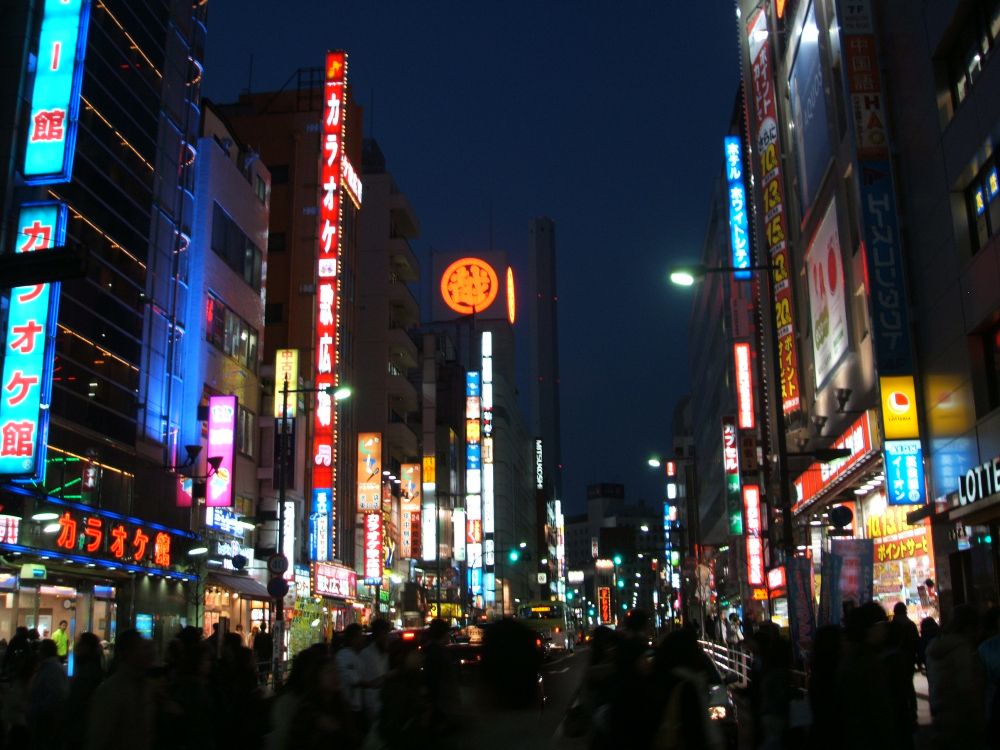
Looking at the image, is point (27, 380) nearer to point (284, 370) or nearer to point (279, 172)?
point (284, 370)

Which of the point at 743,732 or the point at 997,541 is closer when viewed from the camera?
the point at 743,732

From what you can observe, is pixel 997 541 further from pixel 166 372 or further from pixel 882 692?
pixel 166 372

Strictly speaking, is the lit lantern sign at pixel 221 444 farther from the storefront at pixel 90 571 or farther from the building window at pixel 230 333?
the building window at pixel 230 333

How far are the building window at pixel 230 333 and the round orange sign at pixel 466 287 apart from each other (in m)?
89.2

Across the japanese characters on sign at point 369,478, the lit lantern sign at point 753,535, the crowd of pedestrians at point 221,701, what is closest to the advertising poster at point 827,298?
the lit lantern sign at point 753,535

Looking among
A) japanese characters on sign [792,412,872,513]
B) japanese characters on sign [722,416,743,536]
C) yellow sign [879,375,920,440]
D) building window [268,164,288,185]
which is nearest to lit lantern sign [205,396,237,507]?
japanese characters on sign [792,412,872,513]

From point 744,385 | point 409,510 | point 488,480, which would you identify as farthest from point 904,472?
→ point 488,480

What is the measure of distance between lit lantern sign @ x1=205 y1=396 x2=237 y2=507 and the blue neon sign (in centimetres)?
1977

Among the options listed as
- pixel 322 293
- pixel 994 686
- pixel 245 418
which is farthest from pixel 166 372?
pixel 994 686

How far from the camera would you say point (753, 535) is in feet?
154

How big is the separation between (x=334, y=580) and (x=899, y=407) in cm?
3071

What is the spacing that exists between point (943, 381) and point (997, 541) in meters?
3.42

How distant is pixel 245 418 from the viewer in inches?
1555

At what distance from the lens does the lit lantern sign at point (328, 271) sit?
45500mm
